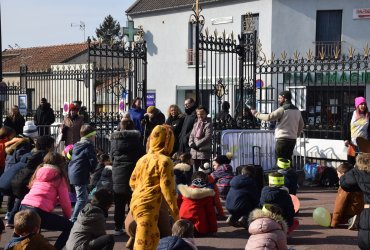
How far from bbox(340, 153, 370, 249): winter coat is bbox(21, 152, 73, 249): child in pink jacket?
3.26 m

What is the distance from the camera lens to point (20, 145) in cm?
865

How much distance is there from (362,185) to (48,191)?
365 centimetres

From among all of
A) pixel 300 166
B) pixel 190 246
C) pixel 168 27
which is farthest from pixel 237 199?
pixel 168 27

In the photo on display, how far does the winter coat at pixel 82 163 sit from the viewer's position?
8227mm

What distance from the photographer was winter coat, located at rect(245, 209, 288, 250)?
5.41 m

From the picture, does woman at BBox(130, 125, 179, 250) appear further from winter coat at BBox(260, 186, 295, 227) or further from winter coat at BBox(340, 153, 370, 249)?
winter coat at BBox(340, 153, 370, 249)

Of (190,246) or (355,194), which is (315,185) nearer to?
(355,194)

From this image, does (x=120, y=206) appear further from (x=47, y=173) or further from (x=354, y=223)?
(x=354, y=223)

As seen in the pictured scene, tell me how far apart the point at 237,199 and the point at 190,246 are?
2988 millimetres

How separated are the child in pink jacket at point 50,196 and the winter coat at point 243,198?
7.85ft

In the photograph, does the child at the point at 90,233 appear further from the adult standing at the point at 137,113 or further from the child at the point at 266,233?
the adult standing at the point at 137,113

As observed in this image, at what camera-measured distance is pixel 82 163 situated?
8273mm

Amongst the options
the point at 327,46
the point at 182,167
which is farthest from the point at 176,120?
the point at 327,46

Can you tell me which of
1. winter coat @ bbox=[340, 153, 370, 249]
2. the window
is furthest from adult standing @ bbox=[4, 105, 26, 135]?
the window
